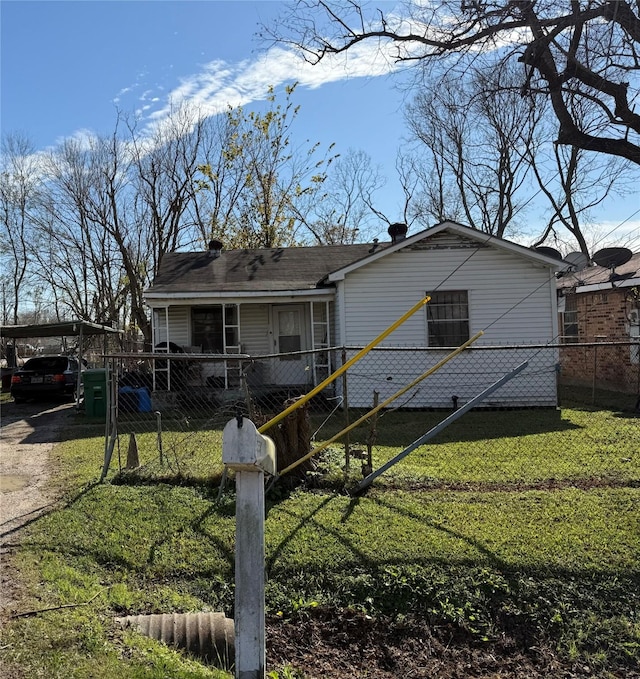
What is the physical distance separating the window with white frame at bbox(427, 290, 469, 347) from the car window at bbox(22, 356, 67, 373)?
34.0 ft

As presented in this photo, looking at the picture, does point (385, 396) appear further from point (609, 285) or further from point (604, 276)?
point (604, 276)

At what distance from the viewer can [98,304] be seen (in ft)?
96.1

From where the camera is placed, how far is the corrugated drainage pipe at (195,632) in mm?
3154

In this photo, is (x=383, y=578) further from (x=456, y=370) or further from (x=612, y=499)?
(x=456, y=370)

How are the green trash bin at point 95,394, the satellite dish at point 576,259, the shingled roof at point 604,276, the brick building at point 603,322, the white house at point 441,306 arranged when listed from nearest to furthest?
the green trash bin at point 95,394 → the white house at point 441,306 → the satellite dish at point 576,259 → the shingled roof at point 604,276 → the brick building at point 603,322

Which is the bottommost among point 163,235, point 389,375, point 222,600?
point 222,600

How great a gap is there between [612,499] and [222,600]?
151 inches

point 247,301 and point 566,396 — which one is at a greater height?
point 247,301

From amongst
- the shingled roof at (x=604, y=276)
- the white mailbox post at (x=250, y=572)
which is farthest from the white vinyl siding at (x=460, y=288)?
the white mailbox post at (x=250, y=572)

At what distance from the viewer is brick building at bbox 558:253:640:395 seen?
47.9 feet

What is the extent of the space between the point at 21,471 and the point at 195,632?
5.19 m

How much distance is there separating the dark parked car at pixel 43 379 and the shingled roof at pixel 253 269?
374cm

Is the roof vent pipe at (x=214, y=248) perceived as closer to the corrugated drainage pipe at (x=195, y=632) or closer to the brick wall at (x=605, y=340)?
the brick wall at (x=605, y=340)

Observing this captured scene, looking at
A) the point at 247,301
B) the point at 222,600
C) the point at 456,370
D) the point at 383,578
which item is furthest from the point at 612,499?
the point at 247,301
